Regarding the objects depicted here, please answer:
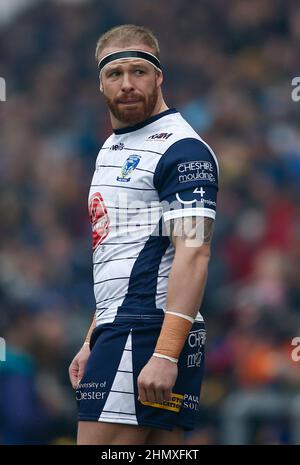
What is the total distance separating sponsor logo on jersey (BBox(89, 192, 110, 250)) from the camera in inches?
182

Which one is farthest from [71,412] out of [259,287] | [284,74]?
[284,74]

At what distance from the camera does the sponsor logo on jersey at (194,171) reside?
4379 mm

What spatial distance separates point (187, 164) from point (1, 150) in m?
7.40

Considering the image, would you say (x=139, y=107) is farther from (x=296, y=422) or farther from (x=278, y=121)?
(x=278, y=121)

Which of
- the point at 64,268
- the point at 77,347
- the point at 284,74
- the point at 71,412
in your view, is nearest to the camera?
the point at 71,412

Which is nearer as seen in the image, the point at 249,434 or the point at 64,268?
the point at 249,434

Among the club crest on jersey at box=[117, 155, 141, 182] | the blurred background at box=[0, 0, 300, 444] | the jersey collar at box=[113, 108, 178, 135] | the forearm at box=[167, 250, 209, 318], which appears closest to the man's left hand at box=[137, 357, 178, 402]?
the forearm at box=[167, 250, 209, 318]

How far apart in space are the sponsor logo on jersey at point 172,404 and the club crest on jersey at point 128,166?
86 centimetres

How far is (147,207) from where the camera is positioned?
4488 mm

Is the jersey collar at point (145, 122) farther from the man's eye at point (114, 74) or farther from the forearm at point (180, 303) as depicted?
the forearm at point (180, 303)

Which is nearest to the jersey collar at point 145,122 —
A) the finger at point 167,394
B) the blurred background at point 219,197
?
the finger at point 167,394

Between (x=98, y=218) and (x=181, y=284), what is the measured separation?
0.57 m

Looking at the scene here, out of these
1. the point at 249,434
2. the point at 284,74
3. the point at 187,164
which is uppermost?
the point at 284,74

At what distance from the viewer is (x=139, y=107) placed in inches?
183
